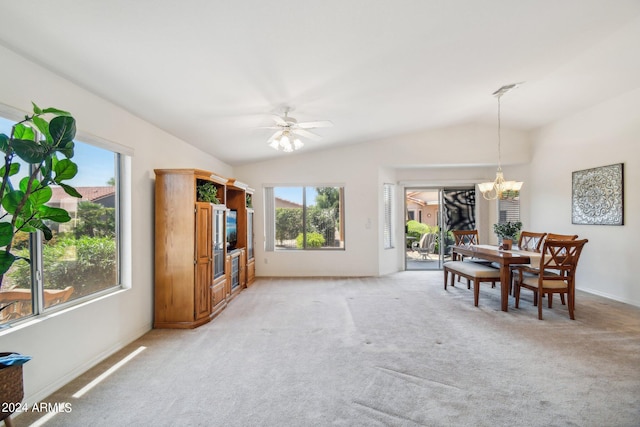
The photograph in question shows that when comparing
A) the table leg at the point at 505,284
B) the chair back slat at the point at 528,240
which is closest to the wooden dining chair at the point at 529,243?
the chair back slat at the point at 528,240

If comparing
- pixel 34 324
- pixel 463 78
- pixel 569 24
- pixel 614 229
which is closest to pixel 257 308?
pixel 34 324

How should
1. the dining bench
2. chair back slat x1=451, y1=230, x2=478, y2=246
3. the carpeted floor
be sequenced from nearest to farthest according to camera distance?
the carpeted floor → the dining bench → chair back slat x1=451, y1=230, x2=478, y2=246

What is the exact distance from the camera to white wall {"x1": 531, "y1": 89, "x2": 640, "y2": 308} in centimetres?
425

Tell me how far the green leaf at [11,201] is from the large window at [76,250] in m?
0.72

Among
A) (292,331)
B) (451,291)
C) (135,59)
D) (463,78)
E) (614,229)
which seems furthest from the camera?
(451,291)

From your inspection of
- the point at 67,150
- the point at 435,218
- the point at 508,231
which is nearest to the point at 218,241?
the point at 67,150

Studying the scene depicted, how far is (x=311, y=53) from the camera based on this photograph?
8.05 ft

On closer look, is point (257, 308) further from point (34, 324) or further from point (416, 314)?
point (34, 324)

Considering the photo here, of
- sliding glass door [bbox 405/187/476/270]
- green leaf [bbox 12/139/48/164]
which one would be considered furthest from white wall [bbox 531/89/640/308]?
green leaf [bbox 12/139/48/164]

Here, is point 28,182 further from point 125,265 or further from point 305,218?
point 305,218

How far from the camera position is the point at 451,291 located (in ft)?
16.6

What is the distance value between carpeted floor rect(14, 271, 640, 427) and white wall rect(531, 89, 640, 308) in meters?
0.75

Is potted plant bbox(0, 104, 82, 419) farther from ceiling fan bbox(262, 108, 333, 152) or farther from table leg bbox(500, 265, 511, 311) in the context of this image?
table leg bbox(500, 265, 511, 311)

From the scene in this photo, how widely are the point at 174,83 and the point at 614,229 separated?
20.3ft
